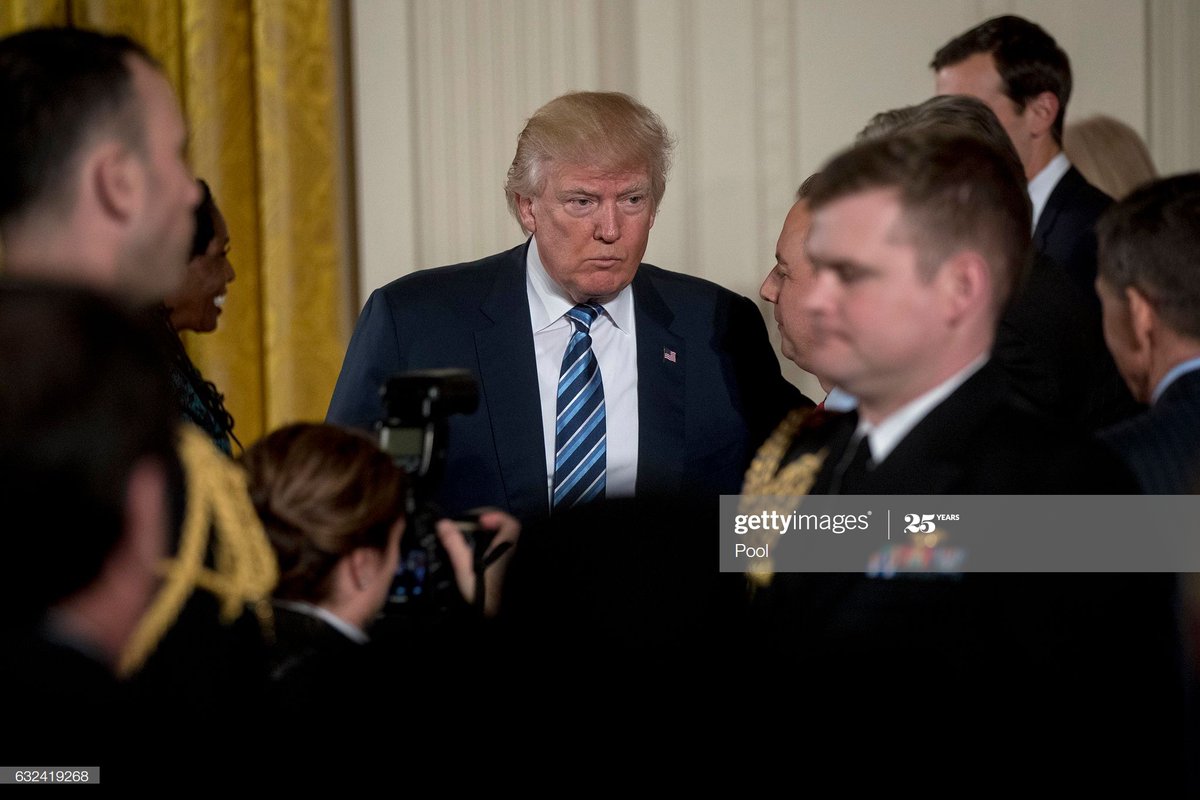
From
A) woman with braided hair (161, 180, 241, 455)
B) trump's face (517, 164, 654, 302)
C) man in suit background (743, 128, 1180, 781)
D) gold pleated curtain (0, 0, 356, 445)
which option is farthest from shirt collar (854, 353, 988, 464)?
gold pleated curtain (0, 0, 356, 445)

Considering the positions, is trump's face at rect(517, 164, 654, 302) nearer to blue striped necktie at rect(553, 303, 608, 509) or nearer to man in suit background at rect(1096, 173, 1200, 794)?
blue striped necktie at rect(553, 303, 608, 509)

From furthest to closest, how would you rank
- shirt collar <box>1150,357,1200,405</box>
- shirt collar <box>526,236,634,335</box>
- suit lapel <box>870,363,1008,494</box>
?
shirt collar <box>526,236,634,335</box> < shirt collar <box>1150,357,1200,405</box> < suit lapel <box>870,363,1008,494</box>

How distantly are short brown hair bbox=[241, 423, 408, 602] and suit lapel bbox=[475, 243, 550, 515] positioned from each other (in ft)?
2.69

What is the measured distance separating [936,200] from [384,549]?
2.69 ft

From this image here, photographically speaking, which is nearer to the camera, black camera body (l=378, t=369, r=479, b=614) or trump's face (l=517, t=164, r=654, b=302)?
black camera body (l=378, t=369, r=479, b=614)

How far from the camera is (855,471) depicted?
151 centimetres

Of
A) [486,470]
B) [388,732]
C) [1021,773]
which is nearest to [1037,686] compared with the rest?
[1021,773]

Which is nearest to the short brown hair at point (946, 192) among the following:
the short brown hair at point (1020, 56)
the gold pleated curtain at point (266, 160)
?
the short brown hair at point (1020, 56)

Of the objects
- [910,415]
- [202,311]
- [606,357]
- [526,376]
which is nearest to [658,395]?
[606,357]

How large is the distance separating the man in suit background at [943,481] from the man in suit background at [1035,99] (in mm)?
1681

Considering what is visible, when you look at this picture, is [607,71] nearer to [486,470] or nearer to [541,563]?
[486,470]

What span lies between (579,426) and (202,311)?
89 cm

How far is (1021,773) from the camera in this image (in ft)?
4.26

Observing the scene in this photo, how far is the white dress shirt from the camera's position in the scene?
2525mm
